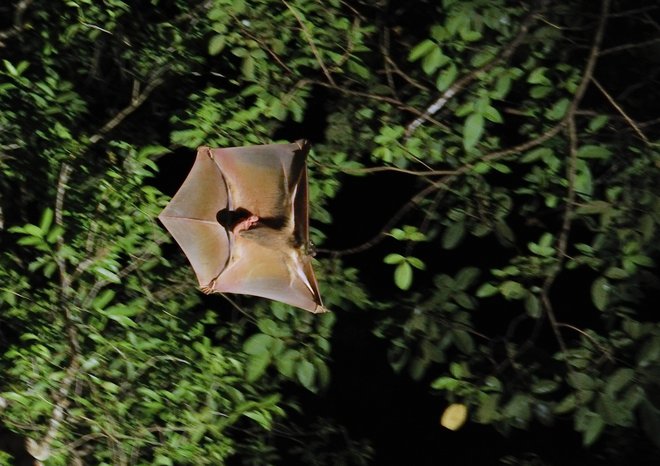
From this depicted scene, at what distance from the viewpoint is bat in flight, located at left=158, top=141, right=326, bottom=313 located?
2.11m

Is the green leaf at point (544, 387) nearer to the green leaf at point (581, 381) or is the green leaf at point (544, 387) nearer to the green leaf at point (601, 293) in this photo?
the green leaf at point (581, 381)

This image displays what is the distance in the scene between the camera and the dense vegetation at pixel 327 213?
2529 millimetres

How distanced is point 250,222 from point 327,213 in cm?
77

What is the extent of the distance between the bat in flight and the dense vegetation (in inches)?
13.6

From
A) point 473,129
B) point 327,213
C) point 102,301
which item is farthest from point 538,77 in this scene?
point 102,301

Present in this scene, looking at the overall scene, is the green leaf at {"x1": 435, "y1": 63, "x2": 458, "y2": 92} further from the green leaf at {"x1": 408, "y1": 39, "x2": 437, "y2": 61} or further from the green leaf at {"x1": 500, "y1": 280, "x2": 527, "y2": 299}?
the green leaf at {"x1": 500, "y1": 280, "x2": 527, "y2": 299}

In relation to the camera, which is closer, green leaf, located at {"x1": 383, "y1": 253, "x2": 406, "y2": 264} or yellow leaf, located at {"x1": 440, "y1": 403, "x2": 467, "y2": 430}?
green leaf, located at {"x1": 383, "y1": 253, "x2": 406, "y2": 264}

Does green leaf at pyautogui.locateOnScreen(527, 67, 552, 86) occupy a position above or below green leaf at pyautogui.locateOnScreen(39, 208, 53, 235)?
above

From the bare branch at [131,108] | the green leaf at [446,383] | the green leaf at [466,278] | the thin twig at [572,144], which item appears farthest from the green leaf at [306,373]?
the bare branch at [131,108]

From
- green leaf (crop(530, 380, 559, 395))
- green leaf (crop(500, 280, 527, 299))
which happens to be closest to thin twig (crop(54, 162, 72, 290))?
green leaf (crop(500, 280, 527, 299))

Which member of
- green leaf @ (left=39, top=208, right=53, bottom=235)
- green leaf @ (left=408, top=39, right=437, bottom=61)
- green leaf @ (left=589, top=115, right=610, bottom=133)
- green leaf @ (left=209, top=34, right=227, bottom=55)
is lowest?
green leaf @ (left=39, top=208, right=53, bottom=235)

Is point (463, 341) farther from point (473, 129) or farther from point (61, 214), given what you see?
Answer: point (61, 214)

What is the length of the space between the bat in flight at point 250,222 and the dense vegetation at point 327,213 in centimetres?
34

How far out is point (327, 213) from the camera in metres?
2.88
